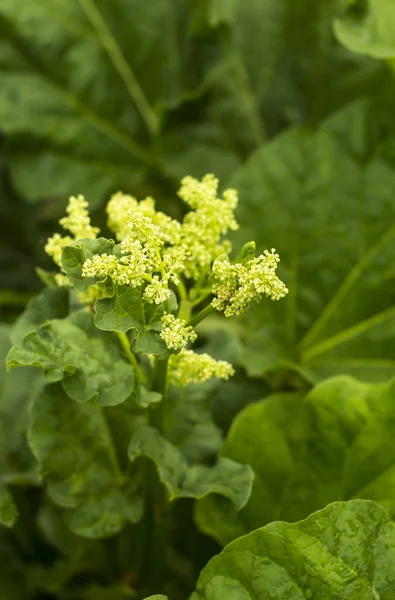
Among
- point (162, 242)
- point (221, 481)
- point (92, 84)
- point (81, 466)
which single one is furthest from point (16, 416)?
point (92, 84)

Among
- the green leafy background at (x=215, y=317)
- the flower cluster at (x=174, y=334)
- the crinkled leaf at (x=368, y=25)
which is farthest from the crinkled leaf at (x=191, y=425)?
the crinkled leaf at (x=368, y=25)

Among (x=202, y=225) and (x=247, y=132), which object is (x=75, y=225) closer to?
(x=202, y=225)

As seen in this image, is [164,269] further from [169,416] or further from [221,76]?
[221,76]

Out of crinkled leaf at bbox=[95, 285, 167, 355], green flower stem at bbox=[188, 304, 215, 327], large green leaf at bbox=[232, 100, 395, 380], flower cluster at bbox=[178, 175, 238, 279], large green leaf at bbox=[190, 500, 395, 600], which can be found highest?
large green leaf at bbox=[232, 100, 395, 380]

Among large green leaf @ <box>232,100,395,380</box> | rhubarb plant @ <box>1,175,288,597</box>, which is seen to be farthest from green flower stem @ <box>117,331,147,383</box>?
large green leaf @ <box>232,100,395,380</box>

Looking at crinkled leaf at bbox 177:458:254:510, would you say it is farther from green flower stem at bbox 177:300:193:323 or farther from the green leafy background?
green flower stem at bbox 177:300:193:323

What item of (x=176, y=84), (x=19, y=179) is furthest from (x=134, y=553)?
(x=176, y=84)
